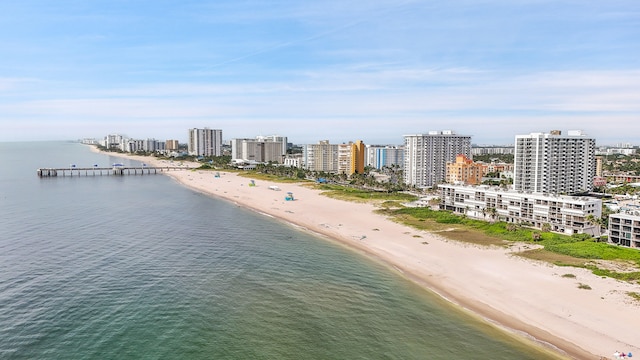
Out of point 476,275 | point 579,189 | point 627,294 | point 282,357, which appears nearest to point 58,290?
point 282,357

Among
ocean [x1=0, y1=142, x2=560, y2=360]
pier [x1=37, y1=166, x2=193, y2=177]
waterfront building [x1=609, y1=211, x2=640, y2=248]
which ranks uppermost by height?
pier [x1=37, y1=166, x2=193, y2=177]

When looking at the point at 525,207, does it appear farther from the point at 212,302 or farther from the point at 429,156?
the point at 429,156

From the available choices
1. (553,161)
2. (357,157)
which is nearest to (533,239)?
(553,161)

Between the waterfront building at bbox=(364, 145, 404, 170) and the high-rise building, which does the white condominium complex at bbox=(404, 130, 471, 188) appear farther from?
the waterfront building at bbox=(364, 145, 404, 170)

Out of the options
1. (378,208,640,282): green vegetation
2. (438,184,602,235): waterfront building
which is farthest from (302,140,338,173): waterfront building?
(378,208,640,282): green vegetation

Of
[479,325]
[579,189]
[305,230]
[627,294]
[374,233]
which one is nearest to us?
[479,325]

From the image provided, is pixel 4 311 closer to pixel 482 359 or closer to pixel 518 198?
pixel 482 359

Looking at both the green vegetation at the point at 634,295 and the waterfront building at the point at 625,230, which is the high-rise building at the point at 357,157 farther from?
the green vegetation at the point at 634,295
